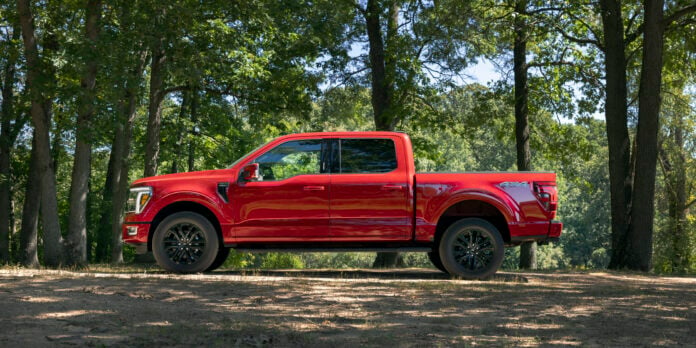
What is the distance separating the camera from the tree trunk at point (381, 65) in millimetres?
21109

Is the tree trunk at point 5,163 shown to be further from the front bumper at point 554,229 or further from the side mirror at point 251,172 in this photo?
the front bumper at point 554,229

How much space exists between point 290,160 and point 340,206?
98cm

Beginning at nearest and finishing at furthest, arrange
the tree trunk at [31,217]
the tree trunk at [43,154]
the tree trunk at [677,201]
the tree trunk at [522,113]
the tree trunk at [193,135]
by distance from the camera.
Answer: the tree trunk at [43,154] → the tree trunk at [522,113] → the tree trunk at [31,217] → the tree trunk at [677,201] → the tree trunk at [193,135]

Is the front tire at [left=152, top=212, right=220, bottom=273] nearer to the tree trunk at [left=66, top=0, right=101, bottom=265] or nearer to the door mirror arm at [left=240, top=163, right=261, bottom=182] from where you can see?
the door mirror arm at [left=240, top=163, right=261, bottom=182]

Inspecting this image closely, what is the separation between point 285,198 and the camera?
10977 mm

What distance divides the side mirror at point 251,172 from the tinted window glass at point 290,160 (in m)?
0.13

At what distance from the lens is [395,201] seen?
10930mm

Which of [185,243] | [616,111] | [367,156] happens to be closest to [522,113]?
[616,111]

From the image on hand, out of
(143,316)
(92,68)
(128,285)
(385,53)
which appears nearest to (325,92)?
(385,53)

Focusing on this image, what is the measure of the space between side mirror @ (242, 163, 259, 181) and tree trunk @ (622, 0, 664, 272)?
847 centimetres

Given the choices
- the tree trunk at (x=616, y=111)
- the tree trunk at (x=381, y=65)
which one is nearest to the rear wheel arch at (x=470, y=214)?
the tree trunk at (x=616, y=111)

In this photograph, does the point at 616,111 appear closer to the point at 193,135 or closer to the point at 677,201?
the point at 677,201

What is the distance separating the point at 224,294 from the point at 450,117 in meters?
15.8

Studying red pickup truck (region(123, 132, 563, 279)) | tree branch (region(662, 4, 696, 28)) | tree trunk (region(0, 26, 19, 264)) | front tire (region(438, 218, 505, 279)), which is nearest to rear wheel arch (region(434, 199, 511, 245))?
red pickup truck (region(123, 132, 563, 279))
